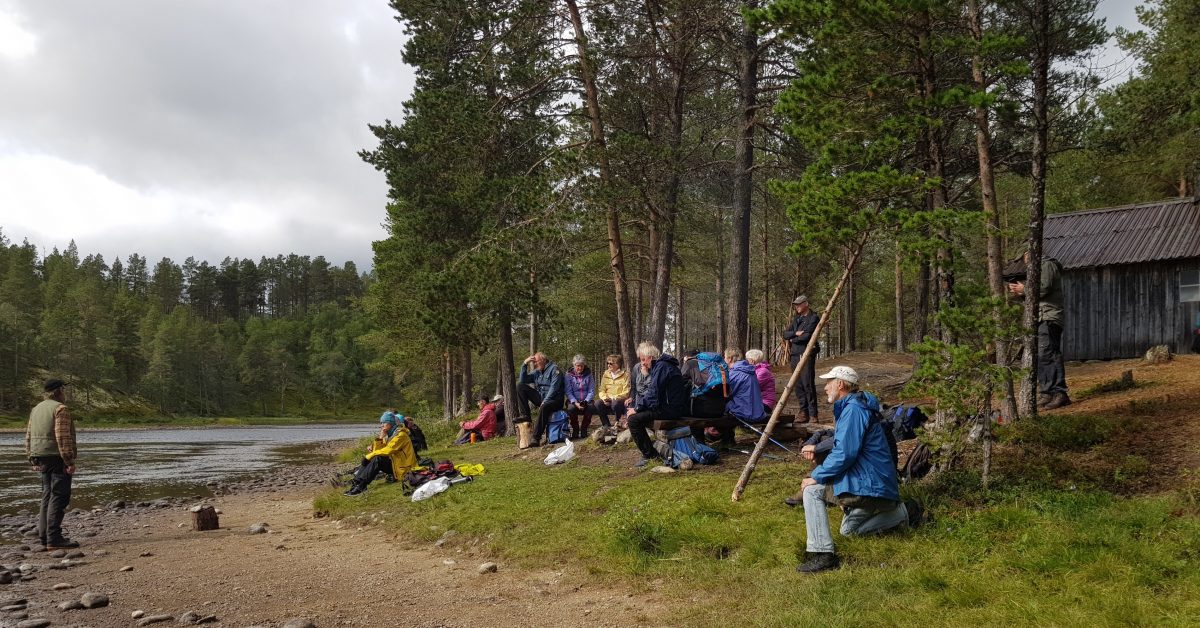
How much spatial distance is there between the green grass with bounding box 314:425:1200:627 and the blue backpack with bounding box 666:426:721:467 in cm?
74

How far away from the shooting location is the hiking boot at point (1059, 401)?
36.2 feet

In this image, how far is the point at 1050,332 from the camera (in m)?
10.9

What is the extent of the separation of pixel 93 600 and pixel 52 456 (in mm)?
4329

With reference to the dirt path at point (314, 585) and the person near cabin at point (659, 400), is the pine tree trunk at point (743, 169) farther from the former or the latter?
the dirt path at point (314, 585)

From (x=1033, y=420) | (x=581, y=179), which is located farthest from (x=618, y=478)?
(x=581, y=179)

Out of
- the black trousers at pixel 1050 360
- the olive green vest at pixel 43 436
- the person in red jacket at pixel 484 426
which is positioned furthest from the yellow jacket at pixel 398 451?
the black trousers at pixel 1050 360

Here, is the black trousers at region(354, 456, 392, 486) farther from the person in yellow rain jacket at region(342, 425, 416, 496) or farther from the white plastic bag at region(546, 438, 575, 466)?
the white plastic bag at region(546, 438, 575, 466)

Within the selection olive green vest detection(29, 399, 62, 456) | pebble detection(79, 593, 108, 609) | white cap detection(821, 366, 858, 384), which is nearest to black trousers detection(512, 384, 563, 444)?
olive green vest detection(29, 399, 62, 456)

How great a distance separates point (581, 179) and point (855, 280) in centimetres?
2231

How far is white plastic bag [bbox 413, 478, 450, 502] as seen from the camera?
1145cm

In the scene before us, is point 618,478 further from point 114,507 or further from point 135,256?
point 135,256

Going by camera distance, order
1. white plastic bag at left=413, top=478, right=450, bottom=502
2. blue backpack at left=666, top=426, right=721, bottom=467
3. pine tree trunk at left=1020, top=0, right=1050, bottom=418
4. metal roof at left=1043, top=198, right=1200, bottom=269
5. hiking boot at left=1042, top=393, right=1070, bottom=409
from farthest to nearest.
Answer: metal roof at left=1043, top=198, right=1200, bottom=269
white plastic bag at left=413, top=478, right=450, bottom=502
hiking boot at left=1042, top=393, right=1070, bottom=409
blue backpack at left=666, top=426, right=721, bottom=467
pine tree trunk at left=1020, top=0, right=1050, bottom=418

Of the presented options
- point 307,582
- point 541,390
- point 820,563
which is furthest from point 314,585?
Result: point 541,390

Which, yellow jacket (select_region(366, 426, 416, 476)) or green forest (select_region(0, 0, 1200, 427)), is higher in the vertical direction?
green forest (select_region(0, 0, 1200, 427))
